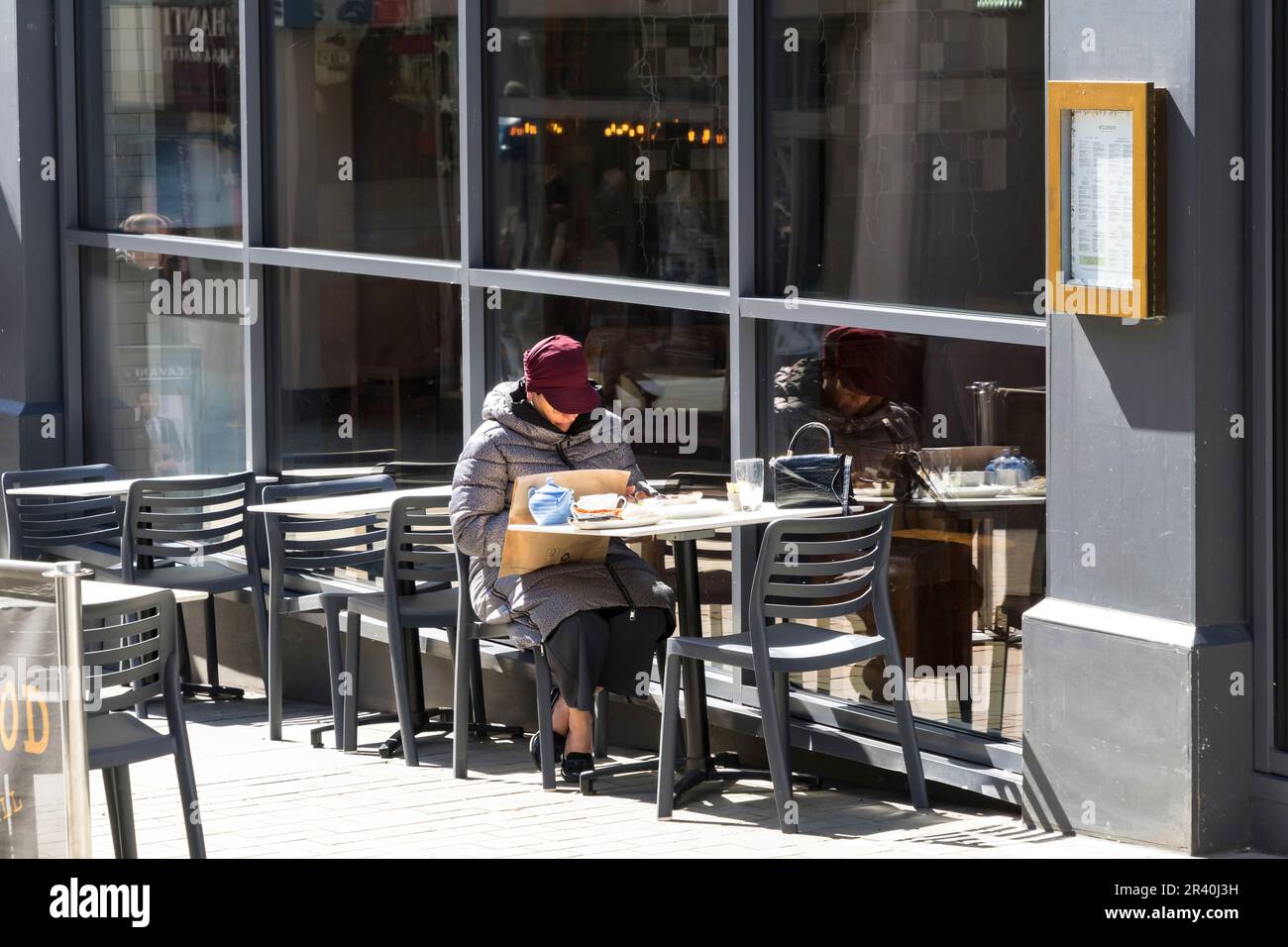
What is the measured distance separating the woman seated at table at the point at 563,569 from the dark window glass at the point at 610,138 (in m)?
0.76

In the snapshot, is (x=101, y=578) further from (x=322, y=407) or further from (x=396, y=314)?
(x=396, y=314)

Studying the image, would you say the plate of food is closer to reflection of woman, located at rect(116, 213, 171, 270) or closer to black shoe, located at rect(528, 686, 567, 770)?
black shoe, located at rect(528, 686, 567, 770)

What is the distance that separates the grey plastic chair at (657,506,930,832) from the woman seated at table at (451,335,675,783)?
0.40 m

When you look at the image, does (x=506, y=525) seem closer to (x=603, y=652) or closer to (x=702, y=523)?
(x=603, y=652)

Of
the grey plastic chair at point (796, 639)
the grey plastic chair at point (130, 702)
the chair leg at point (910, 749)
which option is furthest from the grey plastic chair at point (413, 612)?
the grey plastic chair at point (130, 702)

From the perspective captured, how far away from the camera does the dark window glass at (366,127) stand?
810 centimetres

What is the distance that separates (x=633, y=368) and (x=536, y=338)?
26.1 inches

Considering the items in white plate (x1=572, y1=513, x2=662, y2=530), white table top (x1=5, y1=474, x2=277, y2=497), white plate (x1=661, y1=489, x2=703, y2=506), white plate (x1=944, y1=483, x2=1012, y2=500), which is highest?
white plate (x1=944, y1=483, x2=1012, y2=500)

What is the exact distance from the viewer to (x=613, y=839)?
18.3ft

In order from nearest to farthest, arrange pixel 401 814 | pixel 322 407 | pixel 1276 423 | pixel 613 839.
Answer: pixel 1276 423 < pixel 613 839 < pixel 401 814 < pixel 322 407

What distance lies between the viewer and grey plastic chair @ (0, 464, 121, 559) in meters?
8.70

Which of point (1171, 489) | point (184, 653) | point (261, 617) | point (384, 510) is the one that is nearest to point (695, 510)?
point (384, 510)

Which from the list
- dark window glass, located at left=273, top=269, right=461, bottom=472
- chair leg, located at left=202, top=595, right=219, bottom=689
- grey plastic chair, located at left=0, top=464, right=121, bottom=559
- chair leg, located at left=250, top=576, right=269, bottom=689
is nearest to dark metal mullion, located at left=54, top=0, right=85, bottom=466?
grey plastic chair, located at left=0, top=464, right=121, bottom=559
